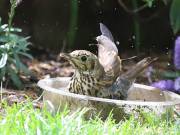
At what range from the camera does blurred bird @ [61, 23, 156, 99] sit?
437 centimetres

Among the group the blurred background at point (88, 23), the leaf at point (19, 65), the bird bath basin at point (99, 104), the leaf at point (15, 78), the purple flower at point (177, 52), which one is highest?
the blurred background at point (88, 23)

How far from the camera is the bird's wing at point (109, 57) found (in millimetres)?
4566

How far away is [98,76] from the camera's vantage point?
14.5 feet

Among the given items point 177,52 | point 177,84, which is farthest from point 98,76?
point 177,84

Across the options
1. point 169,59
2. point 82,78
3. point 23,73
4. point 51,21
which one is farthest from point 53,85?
point 51,21

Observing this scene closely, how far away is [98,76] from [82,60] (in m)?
0.16

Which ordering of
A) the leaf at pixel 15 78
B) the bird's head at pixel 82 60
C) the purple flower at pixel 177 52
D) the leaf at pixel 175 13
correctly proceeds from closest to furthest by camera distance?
the bird's head at pixel 82 60 < the purple flower at pixel 177 52 < the leaf at pixel 15 78 < the leaf at pixel 175 13

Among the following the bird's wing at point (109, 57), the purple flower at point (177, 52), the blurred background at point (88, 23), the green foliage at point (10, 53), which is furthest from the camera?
the blurred background at point (88, 23)

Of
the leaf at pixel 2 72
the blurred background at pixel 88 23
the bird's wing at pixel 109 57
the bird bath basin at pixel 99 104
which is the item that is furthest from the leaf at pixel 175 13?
the blurred background at pixel 88 23

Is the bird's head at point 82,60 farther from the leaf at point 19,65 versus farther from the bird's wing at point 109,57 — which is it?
the leaf at point 19,65

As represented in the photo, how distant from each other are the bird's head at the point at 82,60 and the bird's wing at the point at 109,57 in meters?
0.17

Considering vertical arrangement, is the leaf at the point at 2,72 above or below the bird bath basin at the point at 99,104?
above

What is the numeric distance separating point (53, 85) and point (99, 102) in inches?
28.1

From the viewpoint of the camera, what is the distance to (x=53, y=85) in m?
4.78
